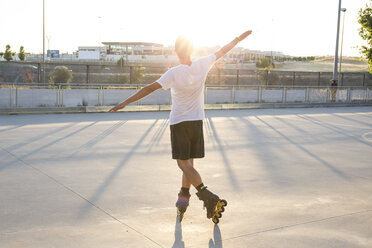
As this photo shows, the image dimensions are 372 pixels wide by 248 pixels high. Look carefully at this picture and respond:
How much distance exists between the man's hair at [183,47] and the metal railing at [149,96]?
13689 millimetres

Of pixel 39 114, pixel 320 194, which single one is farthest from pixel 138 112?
pixel 320 194

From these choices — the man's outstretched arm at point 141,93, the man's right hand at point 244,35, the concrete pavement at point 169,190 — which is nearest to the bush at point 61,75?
the concrete pavement at point 169,190

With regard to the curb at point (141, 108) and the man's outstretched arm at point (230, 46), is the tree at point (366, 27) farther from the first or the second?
the man's outstretched arm at point (230, 46)

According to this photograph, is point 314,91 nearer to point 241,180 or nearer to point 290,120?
point 290,120

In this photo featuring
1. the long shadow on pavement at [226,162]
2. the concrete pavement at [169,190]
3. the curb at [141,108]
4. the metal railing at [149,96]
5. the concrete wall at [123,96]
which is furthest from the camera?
the metal railing at [149,96]

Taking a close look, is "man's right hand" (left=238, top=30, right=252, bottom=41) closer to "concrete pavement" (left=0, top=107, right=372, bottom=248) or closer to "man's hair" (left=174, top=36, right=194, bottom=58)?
"man's hair" (left=174, top=36, right=194, bottom=58)

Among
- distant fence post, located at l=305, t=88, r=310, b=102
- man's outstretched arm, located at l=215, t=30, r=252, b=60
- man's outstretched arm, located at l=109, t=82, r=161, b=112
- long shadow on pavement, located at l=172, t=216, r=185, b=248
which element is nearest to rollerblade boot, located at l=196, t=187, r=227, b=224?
long shadow on pavement, located at l=172, t=216, r=185, b=248

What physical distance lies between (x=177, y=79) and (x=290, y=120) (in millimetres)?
12399

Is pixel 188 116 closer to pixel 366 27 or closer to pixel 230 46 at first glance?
pixel 230 46

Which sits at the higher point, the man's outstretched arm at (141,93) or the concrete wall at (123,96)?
the man's outstretched arm at (141,93)

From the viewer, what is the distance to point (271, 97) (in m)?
24.3

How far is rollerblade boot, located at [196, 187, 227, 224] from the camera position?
4.68 metres

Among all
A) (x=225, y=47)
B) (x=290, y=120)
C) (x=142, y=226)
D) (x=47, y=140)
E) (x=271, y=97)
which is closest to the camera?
(x=142, y=226)

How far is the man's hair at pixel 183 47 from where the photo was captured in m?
4.77
